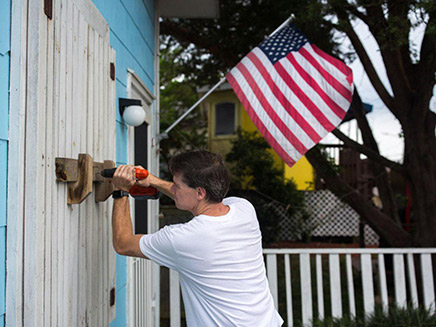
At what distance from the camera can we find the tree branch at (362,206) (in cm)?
547

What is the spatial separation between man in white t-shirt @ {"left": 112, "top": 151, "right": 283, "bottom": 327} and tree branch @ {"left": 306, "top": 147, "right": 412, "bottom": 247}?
362 centimetres

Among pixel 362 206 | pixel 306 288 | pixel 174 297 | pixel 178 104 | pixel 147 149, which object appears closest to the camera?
pixel 174 297

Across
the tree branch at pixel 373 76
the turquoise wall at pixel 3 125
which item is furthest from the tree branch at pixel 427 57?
the turquoise wall at pixel 3 125

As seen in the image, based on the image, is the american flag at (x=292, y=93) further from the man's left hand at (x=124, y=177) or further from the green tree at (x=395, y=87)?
the man's left hand at (x=124, y=177)

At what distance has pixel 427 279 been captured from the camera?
4.10m

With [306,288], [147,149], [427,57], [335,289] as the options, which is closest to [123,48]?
[147,149]

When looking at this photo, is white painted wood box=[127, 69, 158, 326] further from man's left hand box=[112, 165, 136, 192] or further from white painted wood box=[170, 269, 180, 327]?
man's left hand box=[112, 165, 136, 192]

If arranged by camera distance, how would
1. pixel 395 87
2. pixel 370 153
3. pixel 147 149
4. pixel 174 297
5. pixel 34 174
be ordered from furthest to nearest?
pixel 395 87 < pixel 370 153 < pixel 147 149 < pixel 174 297 < pixel 34 174

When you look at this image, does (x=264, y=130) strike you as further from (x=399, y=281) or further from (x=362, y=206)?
(x=362, y=206)

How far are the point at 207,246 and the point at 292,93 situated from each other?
2.55 metres

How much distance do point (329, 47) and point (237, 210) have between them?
422 cm

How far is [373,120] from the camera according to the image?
716 centimetres

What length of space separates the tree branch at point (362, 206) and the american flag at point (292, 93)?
1471 millimetres

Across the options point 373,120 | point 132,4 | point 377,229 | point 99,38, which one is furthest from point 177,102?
point 99,38
